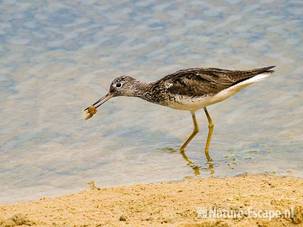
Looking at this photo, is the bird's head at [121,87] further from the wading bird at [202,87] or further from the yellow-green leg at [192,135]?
the yellow-green leg at [192,135]

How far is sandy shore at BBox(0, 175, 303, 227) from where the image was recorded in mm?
7203

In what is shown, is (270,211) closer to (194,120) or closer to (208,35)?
(194,120)

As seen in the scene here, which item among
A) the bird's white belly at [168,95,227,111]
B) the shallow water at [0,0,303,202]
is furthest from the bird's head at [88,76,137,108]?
the bird's white belly at [168,95,227,111]

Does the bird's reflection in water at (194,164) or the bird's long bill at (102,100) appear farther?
the bird's long bill at (102,100)

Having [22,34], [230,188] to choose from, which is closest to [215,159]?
[230,188]

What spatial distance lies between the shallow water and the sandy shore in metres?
0.71

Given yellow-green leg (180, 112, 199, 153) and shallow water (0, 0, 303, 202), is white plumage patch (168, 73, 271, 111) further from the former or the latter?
shallow water (0, 0, 303, 202)

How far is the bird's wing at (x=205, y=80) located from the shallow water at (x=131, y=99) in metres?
0.71

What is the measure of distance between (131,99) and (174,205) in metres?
4.83

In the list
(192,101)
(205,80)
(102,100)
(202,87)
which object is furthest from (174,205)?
(102,100)

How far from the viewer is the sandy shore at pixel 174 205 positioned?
23.6ft

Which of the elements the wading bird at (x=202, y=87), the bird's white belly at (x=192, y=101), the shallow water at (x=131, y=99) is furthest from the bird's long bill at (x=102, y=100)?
the bird's white belly at (x=192, y=101)

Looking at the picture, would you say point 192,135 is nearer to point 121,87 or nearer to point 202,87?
point 202,87

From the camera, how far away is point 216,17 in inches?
579
